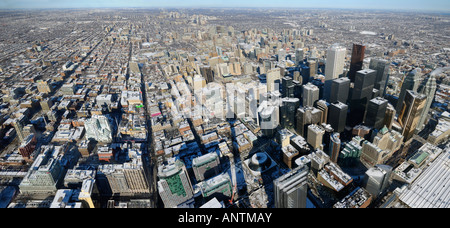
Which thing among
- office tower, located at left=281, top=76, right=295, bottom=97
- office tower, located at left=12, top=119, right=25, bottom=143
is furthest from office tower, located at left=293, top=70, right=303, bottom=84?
office tower, located at left=12, top=119, right=25, bottom=143

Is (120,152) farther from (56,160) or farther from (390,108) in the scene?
(390,108)

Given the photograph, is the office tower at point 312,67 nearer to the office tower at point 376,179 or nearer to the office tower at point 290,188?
the office tower at point 376,179

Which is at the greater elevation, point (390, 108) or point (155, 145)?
point (390, 108)

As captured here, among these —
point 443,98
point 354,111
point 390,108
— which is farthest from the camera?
point 443,98

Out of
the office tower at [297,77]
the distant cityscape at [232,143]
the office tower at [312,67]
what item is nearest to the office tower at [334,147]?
the distant cityscape at [232,143]

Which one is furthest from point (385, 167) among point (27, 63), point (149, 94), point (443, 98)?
point (27, 63)

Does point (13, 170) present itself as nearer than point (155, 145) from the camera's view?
Yes

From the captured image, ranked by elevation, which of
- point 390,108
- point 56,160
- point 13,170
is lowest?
point 13,170
